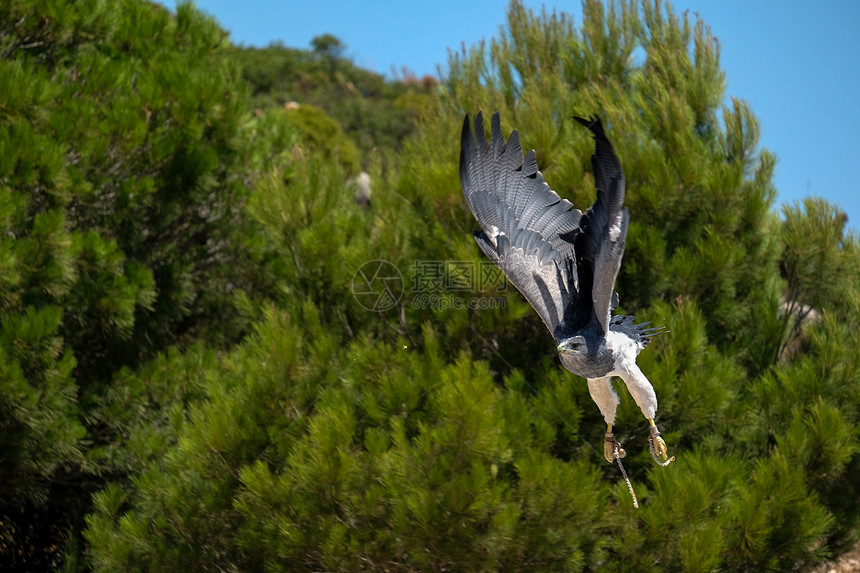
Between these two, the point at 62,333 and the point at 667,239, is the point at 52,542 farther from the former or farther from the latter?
the point at 667,239

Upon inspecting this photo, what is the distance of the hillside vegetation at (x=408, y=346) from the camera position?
409 centimetres

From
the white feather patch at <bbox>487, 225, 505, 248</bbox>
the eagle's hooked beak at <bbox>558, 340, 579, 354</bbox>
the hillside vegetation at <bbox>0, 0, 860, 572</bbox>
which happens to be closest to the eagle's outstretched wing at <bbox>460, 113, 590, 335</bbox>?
the white feather patch at <bbox>487, 225, 505, 248</bbox>

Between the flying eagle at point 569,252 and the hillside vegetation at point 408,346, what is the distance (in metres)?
1.32

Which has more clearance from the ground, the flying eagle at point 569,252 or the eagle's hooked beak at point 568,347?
the flying eagle at point 569,252

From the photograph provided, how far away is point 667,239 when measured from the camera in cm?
507

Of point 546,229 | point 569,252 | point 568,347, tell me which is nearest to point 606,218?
point 568,347

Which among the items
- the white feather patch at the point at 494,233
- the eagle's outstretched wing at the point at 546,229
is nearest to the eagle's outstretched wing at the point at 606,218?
the eagle's outstretched wing at the point at 546,229

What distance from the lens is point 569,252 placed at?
2.78m

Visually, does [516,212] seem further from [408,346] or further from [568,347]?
[408,346]

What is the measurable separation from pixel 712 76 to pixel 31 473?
17.5 ft

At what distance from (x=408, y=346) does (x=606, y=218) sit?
9.45 ft

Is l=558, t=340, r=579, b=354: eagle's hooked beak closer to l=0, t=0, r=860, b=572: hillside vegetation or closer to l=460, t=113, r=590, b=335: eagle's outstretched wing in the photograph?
l=460, t=113, r=590, b=335: eagle's outstretched wing

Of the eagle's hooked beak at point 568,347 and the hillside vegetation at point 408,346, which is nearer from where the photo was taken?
the eagle's hooked beak at point 568,347

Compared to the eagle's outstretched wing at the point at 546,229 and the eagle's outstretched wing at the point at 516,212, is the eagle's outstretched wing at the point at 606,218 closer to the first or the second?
the eagle's outstretched wing at the point at 546,229
